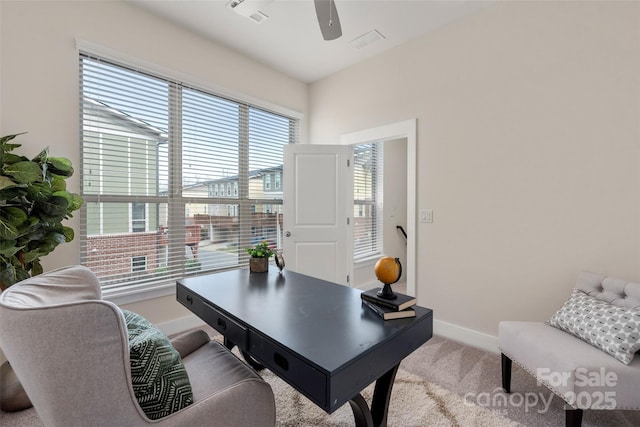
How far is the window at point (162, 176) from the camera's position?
7.89 ft

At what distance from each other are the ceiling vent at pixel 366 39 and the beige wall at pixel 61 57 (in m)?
1.63

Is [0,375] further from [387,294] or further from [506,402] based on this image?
[506,402]

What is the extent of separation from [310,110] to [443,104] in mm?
1875

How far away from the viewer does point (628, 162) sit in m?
1.92

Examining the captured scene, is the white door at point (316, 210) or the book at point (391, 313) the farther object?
the white door at point (316, 210)

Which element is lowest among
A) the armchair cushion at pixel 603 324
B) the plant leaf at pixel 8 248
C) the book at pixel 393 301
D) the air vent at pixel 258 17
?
the armchair cushion at pixel 603 324

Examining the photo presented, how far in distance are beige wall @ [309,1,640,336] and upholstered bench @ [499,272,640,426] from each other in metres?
0.40

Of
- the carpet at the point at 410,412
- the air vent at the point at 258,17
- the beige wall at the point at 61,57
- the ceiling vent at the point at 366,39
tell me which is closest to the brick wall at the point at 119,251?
the beige wall at the point at 61,57

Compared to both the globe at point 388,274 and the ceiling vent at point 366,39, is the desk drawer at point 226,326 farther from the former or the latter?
the ceiling vent at point 366,39

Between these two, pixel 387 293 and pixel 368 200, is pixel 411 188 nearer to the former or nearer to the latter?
pixel 368 200

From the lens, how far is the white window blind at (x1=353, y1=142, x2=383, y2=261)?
4344 mm

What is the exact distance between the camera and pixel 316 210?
11.6ft

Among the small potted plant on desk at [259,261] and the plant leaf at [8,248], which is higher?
the plant leaf at [8,248]

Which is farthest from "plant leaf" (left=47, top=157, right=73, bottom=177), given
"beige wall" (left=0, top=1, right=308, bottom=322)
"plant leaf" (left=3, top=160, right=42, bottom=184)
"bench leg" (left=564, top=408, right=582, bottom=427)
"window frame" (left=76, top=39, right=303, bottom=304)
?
"bench leg" (left=564, top=408, right=582, bottom=427)
